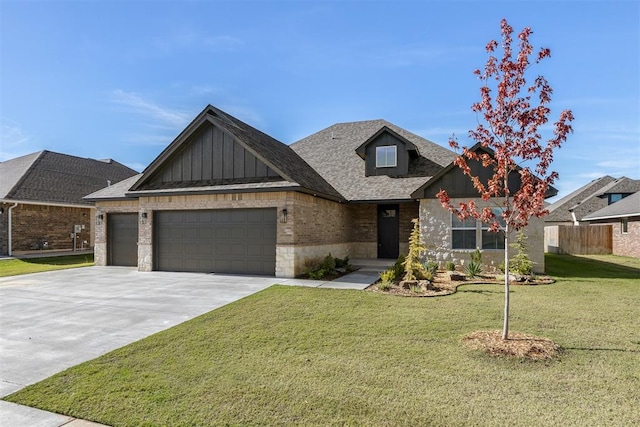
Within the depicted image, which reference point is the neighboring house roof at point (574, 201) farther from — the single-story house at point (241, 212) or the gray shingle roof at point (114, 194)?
the gray shingle roof at point (114, 194)

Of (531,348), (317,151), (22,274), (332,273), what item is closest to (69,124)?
(22,274)

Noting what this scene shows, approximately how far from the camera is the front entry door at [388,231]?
1819 cm

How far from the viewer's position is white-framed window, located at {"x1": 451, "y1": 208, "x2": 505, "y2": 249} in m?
13.7

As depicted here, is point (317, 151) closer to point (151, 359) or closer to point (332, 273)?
point (332, 273)

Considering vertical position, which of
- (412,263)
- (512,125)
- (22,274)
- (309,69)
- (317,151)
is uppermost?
(309,69)

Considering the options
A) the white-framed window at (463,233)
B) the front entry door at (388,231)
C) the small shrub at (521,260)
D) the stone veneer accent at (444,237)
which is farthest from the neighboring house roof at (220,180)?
the small shrub at (521,260)

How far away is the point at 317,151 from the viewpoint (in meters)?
21.8

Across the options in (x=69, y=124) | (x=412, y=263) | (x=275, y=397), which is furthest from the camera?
(x=69, y=124)

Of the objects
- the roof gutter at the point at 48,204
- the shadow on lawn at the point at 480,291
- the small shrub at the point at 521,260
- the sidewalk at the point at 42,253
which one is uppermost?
the roof gutter at the point at 48,204

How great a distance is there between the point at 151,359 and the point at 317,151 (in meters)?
17.8

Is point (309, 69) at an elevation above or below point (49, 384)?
above

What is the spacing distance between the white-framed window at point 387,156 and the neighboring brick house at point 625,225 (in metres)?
14.8

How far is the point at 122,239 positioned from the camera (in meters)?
17.0

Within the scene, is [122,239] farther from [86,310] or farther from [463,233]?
[463,233]
